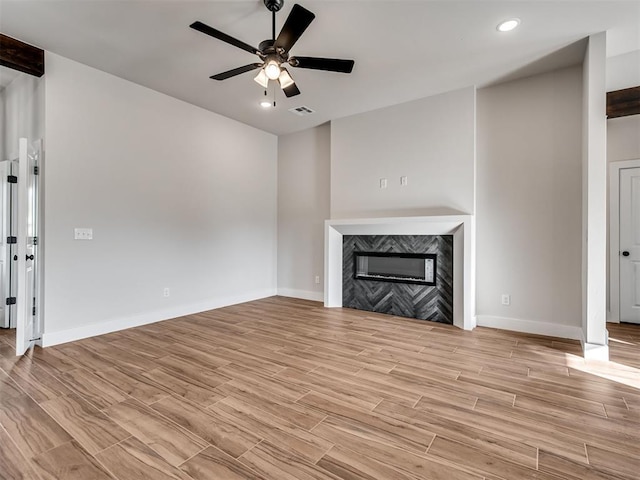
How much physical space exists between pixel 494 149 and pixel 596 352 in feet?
7.97

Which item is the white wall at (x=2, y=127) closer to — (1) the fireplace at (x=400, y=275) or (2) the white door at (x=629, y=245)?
(1) the fireplace at (x=400, y=275)

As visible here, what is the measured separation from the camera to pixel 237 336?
351cm

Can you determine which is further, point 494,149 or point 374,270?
point 374,270

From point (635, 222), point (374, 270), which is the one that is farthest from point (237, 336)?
point (635, 222)

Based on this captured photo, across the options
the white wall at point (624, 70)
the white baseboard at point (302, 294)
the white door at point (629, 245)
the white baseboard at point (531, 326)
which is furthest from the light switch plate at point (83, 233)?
the white door at point (629, 245)

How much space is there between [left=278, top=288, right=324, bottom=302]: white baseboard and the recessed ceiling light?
164 inches

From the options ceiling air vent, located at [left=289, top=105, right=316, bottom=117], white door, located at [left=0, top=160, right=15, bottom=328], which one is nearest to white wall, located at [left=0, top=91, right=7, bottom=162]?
white door, located at [left=0, top=160, right=15, bottom=328]

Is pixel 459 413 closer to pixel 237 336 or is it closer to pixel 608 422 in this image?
pixel 608 422

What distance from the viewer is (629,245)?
414cm

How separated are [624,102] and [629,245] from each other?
6.74ft

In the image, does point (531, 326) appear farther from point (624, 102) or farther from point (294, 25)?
point (294, 25)

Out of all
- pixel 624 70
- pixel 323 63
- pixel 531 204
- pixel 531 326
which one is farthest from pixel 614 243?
pixel 323 63

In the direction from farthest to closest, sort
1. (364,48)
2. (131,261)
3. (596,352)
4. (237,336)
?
(131,261), (237,336), (364,48), (596,352)

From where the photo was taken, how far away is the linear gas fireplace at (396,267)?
427cm
